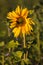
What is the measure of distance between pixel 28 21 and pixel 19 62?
0.20 metres

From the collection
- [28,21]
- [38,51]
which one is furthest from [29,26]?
[38,51]

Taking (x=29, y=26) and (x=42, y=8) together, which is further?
(x=42, y=8)

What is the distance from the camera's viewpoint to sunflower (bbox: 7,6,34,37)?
1183 mm

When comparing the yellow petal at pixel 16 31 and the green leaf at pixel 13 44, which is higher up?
the yellow petal at pixel 16 31

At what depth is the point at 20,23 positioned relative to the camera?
1.21m

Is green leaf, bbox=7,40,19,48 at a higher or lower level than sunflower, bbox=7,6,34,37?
lower

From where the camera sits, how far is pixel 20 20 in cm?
120

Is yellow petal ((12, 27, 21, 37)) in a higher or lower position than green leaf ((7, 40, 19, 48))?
higher

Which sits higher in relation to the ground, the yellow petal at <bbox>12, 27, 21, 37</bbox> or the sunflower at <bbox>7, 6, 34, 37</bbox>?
the sunflower at <bbox>7, 6, 34, 37</bbox>

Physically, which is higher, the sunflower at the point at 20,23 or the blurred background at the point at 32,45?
the sunflower at the point at 20,23

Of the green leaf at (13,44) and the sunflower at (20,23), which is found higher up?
the sunflower at (20,23)

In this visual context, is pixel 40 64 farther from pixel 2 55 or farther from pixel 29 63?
pixel 2 55

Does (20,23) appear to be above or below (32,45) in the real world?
above

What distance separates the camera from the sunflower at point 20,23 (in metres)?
1.18
